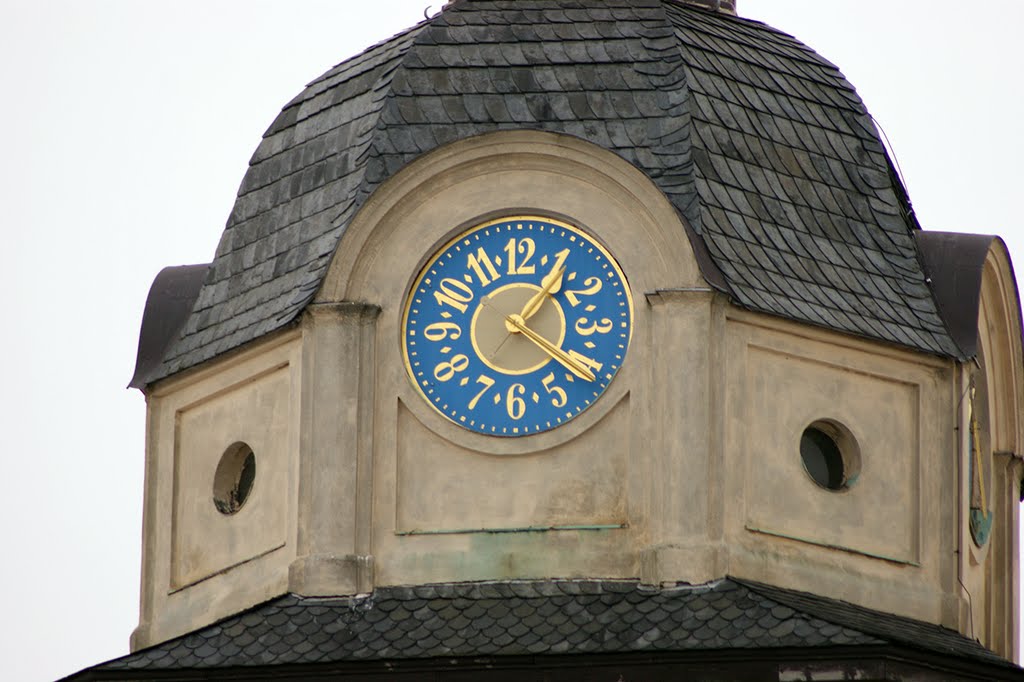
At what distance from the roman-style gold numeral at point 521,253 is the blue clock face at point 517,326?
1 centimetres

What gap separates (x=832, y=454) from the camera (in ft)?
188

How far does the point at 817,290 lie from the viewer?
189 feet

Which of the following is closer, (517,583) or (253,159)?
(517,583)

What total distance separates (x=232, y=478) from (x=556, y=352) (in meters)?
4.48

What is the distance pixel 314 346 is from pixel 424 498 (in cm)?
219

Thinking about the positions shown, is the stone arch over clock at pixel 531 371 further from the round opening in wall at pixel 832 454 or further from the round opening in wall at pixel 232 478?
the round opening in wall at pixel 232 478

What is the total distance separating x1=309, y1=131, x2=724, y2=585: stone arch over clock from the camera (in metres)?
55.7

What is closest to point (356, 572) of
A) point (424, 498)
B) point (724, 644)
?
point (424, 498)

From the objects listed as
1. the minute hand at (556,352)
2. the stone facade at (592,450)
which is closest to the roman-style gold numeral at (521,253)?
the stone facade at (592,450)

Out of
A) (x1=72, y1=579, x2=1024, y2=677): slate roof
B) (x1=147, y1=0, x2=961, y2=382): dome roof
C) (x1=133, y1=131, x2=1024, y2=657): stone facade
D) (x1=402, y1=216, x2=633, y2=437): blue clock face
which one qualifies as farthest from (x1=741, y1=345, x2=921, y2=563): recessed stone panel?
(x1=402, y1=216, x2=633, y2=437): blue clock face

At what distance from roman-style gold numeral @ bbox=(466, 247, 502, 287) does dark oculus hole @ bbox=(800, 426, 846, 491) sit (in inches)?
158

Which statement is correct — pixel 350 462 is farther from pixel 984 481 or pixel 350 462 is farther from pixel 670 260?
pixel 984 481

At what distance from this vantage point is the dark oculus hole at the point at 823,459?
56906mm

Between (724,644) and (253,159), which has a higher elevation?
(253,159)
